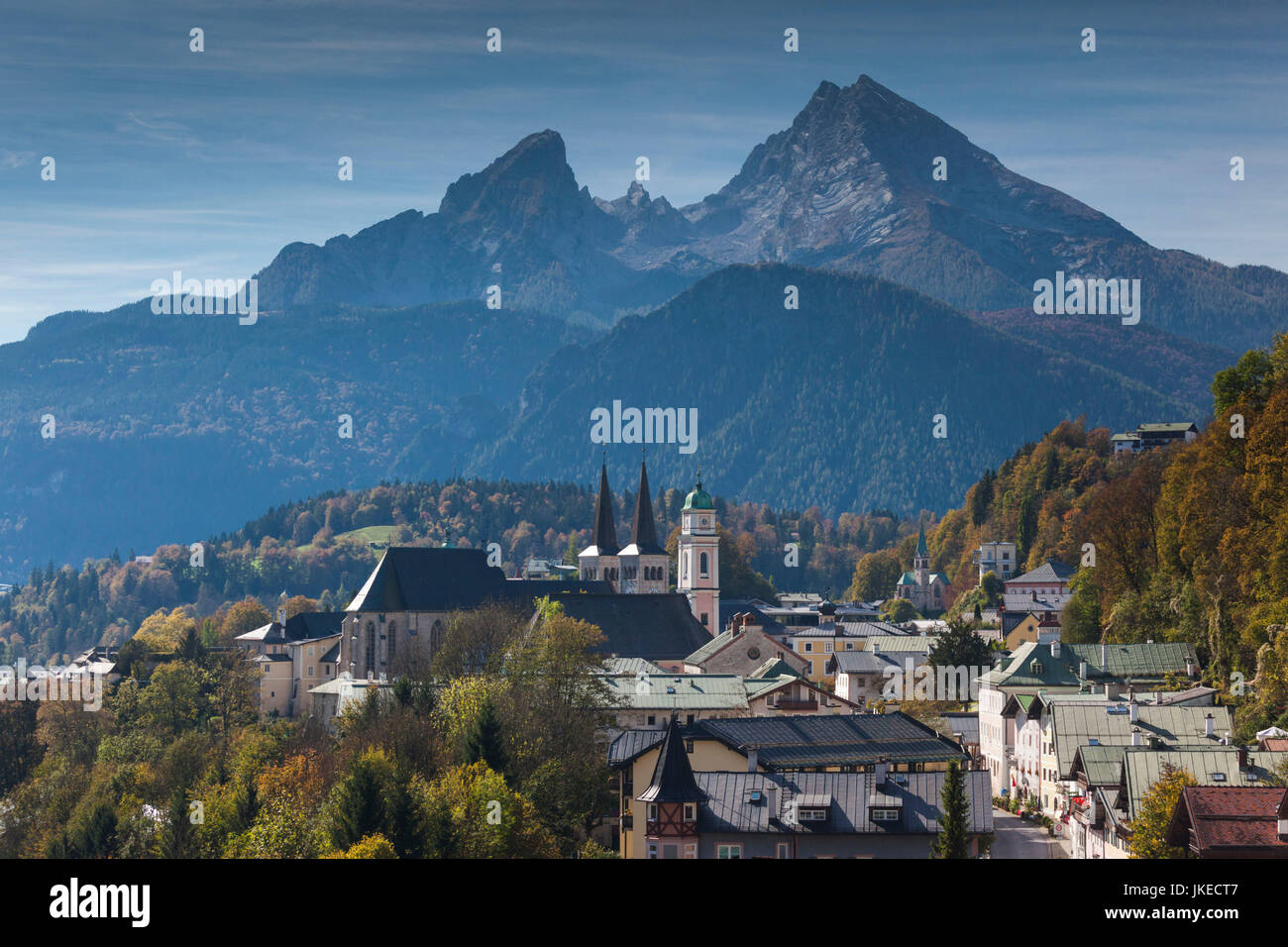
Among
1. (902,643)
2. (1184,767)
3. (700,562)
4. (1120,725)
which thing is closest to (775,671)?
(1120,725)

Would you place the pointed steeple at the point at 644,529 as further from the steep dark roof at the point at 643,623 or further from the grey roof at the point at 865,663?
the grey roof at the point at 865,663

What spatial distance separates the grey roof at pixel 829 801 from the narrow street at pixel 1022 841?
7.70 feet

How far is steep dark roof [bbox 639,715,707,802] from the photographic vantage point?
186ft

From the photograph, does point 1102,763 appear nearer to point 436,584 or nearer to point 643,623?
point 643,623

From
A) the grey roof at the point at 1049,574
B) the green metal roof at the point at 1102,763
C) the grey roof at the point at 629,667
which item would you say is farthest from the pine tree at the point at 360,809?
the grey roof at the point at 1049,574

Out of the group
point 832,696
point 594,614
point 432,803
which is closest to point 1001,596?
point 594,614

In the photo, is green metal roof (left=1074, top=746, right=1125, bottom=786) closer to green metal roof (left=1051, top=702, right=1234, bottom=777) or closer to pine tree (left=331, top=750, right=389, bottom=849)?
green metal roof (left=1051, top=702, right=1234, bottom=777)

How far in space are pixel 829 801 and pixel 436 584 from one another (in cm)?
8222

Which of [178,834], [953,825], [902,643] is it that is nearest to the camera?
[953,825]

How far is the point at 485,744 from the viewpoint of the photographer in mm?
63562

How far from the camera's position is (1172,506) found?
3334 inches

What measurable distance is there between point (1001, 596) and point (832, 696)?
59138 mm
